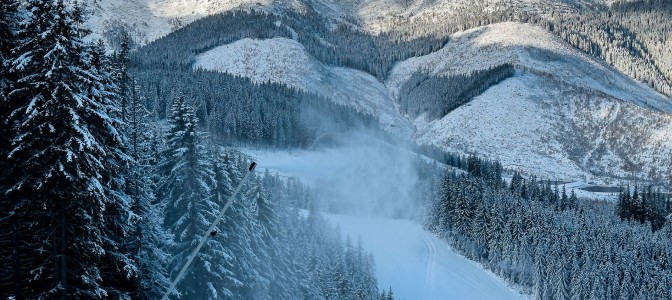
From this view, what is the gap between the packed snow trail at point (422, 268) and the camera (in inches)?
3009

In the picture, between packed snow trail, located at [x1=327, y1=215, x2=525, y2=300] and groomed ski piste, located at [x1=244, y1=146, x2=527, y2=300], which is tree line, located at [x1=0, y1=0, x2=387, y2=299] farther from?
groomed ski piste, located at [x1=244, y1=146, x2=527, y2=300]

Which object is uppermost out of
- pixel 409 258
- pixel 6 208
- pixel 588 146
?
pixel 588 146

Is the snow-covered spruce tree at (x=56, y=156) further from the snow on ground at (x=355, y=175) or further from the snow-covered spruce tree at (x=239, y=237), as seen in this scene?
the snow on ground at (x=355, y=175)

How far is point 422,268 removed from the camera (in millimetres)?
84062

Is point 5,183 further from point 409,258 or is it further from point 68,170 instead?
point 409,258

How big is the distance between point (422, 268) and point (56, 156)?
7340 cm

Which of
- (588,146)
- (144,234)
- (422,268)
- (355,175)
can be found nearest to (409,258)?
(422,268)

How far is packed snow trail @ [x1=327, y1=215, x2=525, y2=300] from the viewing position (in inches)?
3009

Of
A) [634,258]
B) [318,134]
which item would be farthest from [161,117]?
[634,258]

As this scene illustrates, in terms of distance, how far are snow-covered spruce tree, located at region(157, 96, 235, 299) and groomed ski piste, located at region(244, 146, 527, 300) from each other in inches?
1945

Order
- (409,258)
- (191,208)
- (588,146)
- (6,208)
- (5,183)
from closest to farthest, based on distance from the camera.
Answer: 1. (6,208)
2. (5,183)
3. (191,208)
4. (409,258)
5. (588,146)

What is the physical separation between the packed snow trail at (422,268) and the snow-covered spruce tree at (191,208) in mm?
49398

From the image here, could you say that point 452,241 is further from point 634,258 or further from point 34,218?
point 34,218

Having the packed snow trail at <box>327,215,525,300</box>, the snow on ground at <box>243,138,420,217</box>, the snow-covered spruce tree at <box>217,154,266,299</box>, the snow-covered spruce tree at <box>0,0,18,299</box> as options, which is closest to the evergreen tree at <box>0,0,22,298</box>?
the snow-covered spruce tree at <box>0,0,18,299</box>
